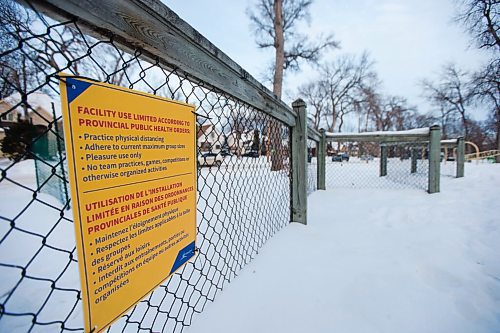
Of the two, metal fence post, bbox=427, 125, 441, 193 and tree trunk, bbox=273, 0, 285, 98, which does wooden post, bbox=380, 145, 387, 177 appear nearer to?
metal fence post, bbox=427, 125, 441, 193

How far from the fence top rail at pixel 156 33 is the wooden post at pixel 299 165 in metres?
1.18

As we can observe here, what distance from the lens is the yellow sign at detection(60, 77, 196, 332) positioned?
557mm

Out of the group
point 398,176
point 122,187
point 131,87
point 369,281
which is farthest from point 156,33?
point 398,176

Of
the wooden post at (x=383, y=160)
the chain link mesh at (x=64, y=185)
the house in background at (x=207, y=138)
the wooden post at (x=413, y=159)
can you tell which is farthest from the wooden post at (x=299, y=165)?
the wooden post at (x=413, y=159)

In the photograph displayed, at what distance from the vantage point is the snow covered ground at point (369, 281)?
3.90 ft

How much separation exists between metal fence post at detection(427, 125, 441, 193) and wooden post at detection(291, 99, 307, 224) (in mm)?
3433

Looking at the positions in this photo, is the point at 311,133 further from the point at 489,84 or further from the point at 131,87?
the point at 489,84

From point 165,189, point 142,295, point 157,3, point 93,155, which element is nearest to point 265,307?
point 142,295

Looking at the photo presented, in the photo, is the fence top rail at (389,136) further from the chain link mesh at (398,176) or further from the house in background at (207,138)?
the house in background at (207,138)

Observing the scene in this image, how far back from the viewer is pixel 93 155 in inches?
22.7

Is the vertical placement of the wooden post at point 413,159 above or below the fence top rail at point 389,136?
below

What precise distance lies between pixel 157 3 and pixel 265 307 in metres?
1.46

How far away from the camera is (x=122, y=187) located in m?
0.66

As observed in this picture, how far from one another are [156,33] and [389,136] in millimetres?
5285
